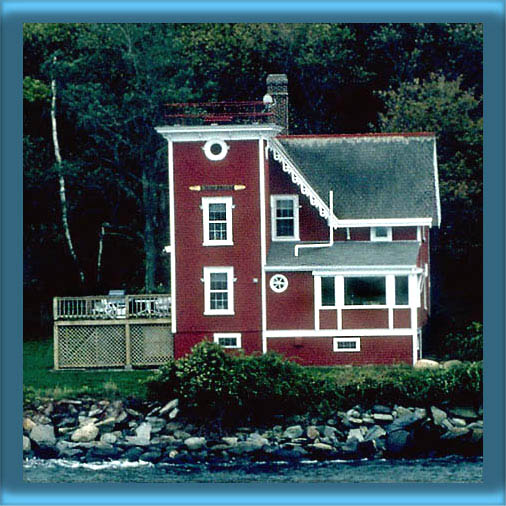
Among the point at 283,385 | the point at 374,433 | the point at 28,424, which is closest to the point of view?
the point at 28,424

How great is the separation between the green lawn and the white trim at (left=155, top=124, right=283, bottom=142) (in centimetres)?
236

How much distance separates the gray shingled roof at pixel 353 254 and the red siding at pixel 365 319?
0.47 m

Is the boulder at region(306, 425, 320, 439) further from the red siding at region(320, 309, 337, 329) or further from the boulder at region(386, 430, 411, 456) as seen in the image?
the red siding at region(320, 309, 337, 329)

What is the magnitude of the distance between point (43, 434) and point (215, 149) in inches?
129

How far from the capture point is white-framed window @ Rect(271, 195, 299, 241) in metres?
18.9

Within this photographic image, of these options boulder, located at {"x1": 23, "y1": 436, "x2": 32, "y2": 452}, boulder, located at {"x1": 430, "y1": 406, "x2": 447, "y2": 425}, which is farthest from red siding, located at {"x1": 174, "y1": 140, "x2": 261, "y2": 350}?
boulder, located at {"x1": 430, "y1": 406, "x2": 447, "y2": 425}

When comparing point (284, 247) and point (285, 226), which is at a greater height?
point (285, 226)

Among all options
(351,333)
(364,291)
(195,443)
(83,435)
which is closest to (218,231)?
(364,291)

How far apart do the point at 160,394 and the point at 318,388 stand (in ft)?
5.13

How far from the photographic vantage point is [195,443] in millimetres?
18625

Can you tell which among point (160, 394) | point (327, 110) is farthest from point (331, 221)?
point (160, 394)

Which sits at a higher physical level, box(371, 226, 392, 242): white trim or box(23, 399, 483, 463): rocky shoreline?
box(371, 226, 392, 242): white trim

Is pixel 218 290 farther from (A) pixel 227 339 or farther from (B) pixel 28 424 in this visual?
(B) pixel 28 424

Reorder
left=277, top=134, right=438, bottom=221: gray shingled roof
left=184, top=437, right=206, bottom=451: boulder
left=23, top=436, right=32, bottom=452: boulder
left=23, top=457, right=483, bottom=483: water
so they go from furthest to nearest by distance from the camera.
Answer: left=277, top=134, right=438, bottom=221: gray shingled roof < left=184, top=437, right=206, bottom=451: boulder < left=23, top=436, right=32, bottom=452: boulder < left=23, top=457, right=483, bottom=483: water
